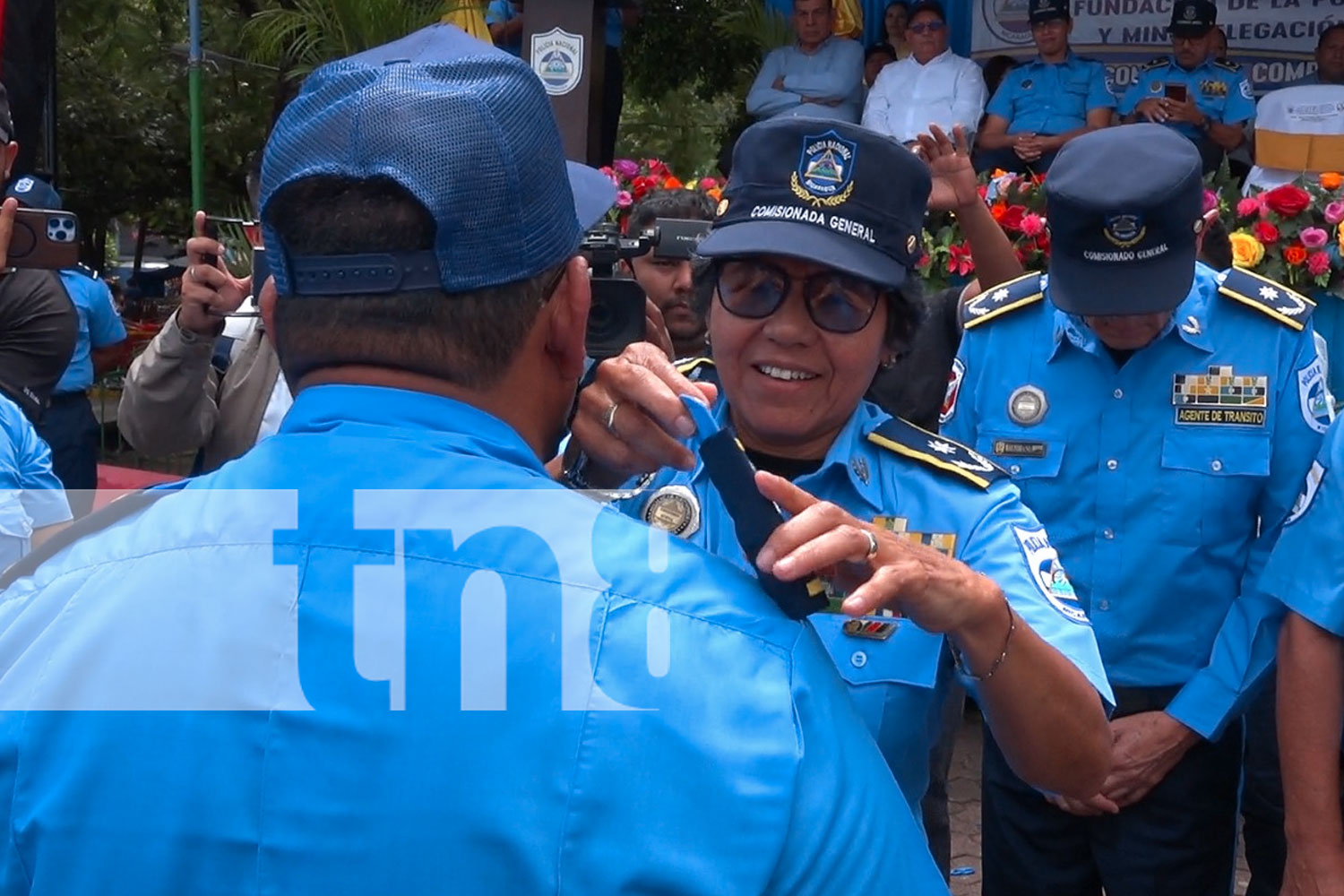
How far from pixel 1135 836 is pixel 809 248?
1415 millimetres

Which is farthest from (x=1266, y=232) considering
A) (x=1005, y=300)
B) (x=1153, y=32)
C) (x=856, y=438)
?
(x=1153, y=32)

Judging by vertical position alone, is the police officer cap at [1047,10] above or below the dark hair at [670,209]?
above

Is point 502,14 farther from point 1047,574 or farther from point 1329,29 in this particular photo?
point 1047,574

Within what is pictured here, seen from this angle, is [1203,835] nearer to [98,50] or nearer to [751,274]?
[751,274]

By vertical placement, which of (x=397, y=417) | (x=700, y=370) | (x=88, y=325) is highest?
(x=397, y=417)

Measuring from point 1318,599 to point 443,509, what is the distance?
1703mm

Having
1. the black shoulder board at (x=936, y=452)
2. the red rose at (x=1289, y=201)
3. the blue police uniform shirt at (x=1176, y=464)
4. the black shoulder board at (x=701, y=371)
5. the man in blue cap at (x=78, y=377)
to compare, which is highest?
the red rose at (x=1289, y=201)

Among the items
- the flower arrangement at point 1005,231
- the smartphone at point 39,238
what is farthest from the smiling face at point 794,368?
the flower arrangement at point 1005,231

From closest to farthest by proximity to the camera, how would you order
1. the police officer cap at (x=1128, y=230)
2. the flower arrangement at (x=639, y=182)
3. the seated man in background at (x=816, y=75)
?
1. the police officer cap at (x=1128, y=230)
2. the flower arrangement at (x=639, y=182)
3. the seated man in background at (x=816, y=75)

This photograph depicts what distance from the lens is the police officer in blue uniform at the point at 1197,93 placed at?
23.6 ft

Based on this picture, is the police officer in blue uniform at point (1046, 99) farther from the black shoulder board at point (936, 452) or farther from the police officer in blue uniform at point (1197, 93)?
the black shoulder board at point (936, 452)

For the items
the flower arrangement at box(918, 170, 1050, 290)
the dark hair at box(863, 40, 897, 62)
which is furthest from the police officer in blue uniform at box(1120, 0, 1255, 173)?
the flower arrangement at box(918, 170, 1050, 290)

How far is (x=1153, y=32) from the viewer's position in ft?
28.0

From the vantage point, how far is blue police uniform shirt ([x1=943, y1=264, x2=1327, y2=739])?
102 inches
